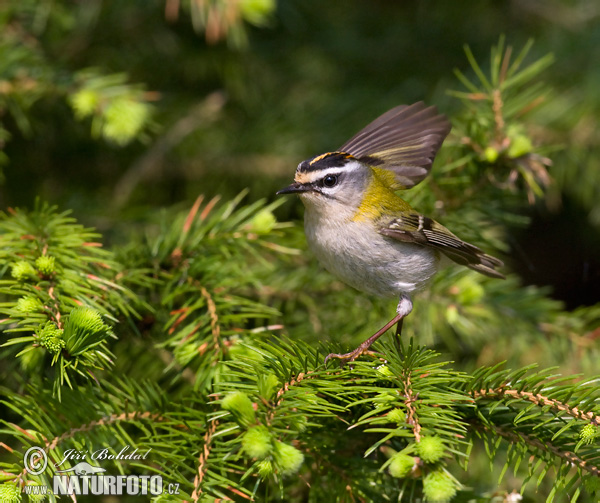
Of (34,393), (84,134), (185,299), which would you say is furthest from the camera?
(84,134)

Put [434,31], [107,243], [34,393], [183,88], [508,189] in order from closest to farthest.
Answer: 1. [34,393]
2. [508,189]
3. [107,243]
4. [183,88]
5. [434,31]

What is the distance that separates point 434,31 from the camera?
10.9ft

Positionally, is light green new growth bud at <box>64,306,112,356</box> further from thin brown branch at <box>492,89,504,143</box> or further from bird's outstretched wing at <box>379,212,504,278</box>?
thin brown branch at <box>492,89,504,143</box>

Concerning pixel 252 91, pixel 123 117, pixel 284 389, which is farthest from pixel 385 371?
pixel 252 91

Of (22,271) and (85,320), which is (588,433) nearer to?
(85,320)

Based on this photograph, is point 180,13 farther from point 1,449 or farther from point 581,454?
point 581,454

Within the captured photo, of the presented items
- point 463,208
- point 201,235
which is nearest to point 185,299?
point 201,235

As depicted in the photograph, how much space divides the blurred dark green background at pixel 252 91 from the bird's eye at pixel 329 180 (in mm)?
675

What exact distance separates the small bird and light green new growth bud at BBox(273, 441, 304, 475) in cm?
73

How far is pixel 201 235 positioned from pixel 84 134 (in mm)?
1094

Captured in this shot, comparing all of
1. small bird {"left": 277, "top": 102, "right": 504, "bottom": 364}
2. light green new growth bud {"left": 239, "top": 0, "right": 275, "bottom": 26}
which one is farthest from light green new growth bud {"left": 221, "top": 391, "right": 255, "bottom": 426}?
light green new growth bud {"left": 239, "top": 0, "right": 275, "bottom": 26}

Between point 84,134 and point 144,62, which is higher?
point 144,62

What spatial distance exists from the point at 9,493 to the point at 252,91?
86.8 inches

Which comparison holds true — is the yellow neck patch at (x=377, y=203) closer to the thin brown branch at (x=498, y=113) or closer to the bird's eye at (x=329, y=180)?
the bird's eye at (x=329, y=180)
